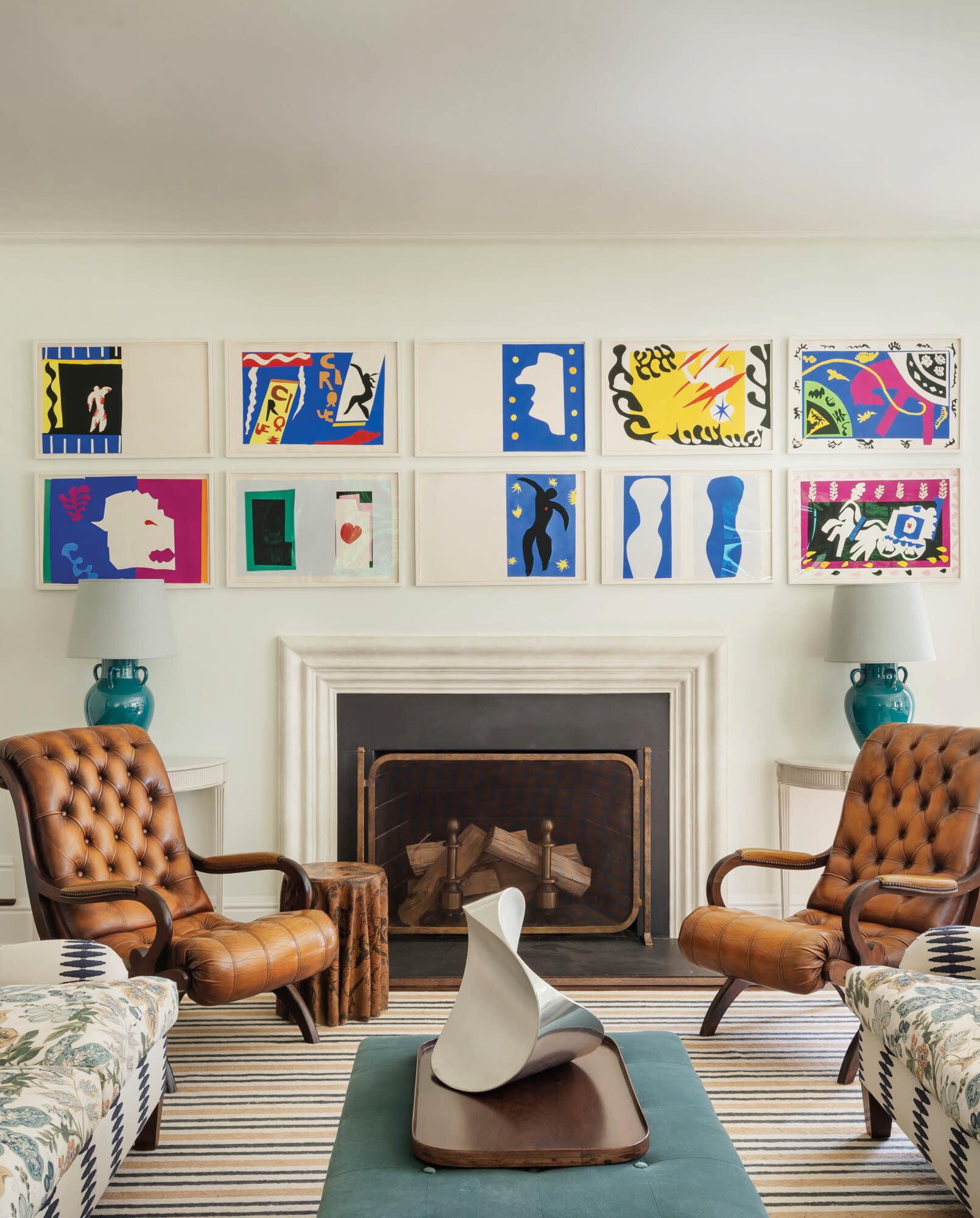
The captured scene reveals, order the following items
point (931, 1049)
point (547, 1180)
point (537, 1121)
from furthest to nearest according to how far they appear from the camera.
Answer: point (931, 1049), point (537, 1121), point (547, 1180)

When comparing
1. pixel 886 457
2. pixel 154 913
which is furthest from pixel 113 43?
pixel 886 457

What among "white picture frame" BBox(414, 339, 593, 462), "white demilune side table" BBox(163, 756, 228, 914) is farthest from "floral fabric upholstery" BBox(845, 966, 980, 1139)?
"white picture frame" BBox(414, 339, 593, 462)

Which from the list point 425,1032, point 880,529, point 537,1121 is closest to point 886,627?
point 880,529

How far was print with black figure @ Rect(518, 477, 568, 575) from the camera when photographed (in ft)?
12.6

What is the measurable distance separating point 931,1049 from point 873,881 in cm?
89

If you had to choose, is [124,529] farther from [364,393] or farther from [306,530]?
[364,393]

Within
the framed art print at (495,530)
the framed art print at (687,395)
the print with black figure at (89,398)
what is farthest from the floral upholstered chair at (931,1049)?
the print with black figure at (89,398)

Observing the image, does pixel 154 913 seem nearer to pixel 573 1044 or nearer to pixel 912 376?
pixel 573 1044

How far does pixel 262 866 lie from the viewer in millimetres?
3064

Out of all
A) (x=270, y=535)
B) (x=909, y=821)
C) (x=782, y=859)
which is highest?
(x=270, y=535)

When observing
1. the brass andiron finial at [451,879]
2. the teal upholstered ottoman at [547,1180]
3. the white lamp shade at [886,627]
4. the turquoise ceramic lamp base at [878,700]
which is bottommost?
the brass andiron finial at [451,879]

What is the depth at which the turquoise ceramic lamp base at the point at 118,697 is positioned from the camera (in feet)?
11.4

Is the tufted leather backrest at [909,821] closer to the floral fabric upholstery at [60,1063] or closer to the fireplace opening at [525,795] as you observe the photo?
the fireplace opening at [525,795]

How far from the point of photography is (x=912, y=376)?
3865 mm
